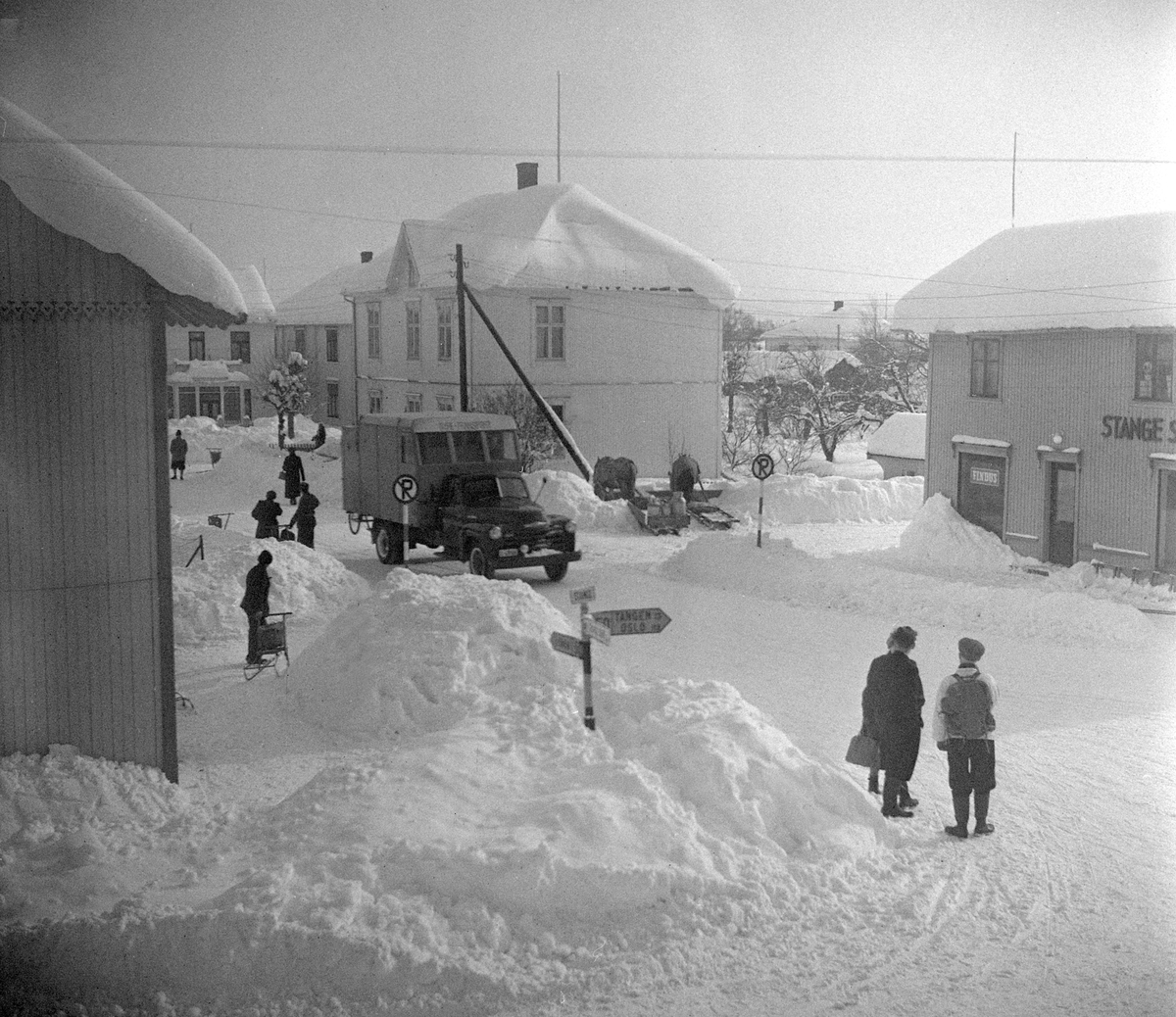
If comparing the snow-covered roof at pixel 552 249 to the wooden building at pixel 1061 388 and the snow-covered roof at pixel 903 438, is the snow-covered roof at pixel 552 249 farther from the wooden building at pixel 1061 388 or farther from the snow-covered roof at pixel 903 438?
the wooden building at pixel 1061 388

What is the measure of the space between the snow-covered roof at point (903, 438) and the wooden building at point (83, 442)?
30342mm

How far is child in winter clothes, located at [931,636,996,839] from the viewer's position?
26.7 ft

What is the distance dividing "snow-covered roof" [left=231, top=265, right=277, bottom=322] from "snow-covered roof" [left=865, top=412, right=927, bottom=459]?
868 inches

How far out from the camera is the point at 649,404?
1305 inches

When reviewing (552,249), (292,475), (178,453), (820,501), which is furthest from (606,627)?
(178,453)

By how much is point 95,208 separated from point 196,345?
4512 centimetres

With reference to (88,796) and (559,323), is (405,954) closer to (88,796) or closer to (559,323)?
(88,796)

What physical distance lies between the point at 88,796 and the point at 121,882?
1.25 m

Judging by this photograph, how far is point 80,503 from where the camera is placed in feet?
27.2

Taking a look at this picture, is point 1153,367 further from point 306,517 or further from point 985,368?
point 306,517

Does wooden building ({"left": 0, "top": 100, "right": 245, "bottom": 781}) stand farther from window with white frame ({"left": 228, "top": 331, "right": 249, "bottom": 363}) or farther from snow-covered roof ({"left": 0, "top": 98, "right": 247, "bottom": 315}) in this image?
window with white frame ({"left": 228, "top": 331, "right": 249, "bottom": 363})

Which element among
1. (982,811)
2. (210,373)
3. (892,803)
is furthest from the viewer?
(210,373)

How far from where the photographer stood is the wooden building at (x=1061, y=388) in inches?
729

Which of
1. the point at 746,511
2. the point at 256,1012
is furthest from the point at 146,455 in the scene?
the point at 746,511
